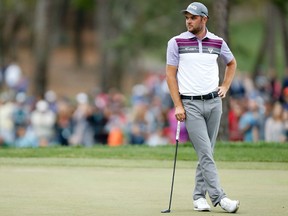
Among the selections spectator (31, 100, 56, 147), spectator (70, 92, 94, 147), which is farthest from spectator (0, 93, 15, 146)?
spectator (70, 92, 94, 147)

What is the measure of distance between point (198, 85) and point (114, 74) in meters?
40.4

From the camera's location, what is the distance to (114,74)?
169ft

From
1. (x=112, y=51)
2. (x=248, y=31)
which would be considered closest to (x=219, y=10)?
(x=112, y=51)

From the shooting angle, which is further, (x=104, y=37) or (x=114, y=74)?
(x=114, y=74)

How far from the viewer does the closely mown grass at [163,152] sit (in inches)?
622

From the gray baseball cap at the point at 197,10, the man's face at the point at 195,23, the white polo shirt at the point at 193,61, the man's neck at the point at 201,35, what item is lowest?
the white polo shirt at the point at 193,61

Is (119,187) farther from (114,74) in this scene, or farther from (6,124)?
(114,74)

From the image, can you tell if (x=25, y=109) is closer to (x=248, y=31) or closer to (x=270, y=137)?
(x=270, y=137)

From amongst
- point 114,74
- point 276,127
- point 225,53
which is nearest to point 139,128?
point 276,127

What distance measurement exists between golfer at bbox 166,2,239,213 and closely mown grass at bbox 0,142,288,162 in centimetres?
426

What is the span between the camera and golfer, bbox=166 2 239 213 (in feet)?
36.9

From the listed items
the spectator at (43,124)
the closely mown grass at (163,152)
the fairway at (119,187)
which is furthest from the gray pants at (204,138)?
the spectator at (43,124)

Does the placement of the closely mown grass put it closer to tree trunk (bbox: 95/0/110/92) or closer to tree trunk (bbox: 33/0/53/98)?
tree trunk (bbox: 33/0/53/98)

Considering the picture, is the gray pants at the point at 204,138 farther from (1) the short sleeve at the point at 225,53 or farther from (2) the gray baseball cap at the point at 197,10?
(2) the gray baseball cap at the point at 197,10
